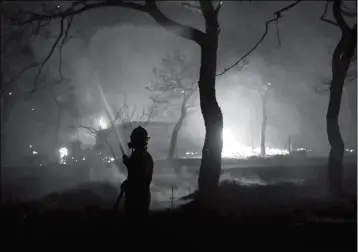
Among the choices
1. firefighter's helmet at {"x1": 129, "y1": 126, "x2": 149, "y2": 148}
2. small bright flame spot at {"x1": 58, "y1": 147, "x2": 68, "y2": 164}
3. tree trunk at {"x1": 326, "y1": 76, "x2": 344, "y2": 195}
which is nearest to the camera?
firefighter's helmet at {"x1": 129, "y1": 126, "x2": 149, "y2": 148}

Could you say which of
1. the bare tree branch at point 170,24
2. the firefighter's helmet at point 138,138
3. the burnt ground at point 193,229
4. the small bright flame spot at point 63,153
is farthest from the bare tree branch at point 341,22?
the small bright flame spot at point 63,153

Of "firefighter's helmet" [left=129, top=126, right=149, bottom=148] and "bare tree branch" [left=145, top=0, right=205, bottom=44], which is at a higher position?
"bare tree branch" [left=145, top=0, right=205, bottom=44]

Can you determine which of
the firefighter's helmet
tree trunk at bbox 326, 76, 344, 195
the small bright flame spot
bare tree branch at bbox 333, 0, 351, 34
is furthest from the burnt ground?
the small bright flame spot

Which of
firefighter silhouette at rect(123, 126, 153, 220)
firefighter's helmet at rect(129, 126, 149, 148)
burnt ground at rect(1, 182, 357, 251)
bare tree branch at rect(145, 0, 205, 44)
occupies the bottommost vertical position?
burnt ground at rect(1, 182, 357, 251)

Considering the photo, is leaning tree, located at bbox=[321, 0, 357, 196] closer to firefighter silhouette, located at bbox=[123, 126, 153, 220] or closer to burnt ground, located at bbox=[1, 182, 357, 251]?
burnt ground, located at bbox=[1, 182, 357, 251]

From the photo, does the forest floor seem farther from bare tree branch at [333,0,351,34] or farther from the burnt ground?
bare tree branch at [333,0,351,34]

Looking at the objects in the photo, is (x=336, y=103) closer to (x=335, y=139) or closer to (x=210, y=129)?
(x=335, y=139)

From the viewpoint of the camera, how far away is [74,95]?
69.8 meters

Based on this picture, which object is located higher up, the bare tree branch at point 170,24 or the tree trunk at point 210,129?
the bare tree branch at point 170,24

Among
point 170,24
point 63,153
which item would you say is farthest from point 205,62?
point 63,153

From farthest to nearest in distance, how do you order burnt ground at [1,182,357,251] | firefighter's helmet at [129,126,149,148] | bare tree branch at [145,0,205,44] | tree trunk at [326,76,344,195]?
tree trunk at [326,76,344,195], bare tree branch at [145,0,205,44], burnt ground at [1,182,357,251], firefighter's helmet at [129,126,149,148]

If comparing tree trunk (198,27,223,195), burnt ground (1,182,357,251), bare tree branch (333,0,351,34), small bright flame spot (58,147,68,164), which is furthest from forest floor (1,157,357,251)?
small bright flame spot (58,147,68,164)

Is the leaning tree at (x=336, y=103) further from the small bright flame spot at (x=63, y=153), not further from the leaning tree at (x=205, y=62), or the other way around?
the small bright flame spot at (x=63, y=153)

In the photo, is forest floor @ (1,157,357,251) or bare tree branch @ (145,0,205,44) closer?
forest floor @ (1,157,357,251)
